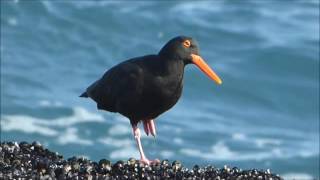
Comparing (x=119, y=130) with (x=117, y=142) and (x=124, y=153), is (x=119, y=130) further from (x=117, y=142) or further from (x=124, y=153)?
(x=124, y=153)

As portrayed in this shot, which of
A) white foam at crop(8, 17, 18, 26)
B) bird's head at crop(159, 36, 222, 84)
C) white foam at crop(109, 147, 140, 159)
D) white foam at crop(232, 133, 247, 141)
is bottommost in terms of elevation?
bird's head at crop(159, 36, 222, 84)

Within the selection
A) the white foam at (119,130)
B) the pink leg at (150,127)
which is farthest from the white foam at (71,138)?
the pink leg at (150,127)

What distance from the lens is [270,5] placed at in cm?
3119

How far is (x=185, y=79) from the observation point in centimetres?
2466

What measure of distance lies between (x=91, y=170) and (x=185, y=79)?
51.8 ft

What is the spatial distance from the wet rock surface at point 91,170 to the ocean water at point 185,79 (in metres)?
11.6

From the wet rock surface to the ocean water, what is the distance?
38.0 feet

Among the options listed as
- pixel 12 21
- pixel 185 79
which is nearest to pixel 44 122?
pixel 185 79

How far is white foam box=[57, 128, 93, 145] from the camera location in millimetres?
21688

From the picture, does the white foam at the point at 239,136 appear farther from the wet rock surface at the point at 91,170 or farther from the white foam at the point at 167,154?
the wet rock surface at the point at 91,170

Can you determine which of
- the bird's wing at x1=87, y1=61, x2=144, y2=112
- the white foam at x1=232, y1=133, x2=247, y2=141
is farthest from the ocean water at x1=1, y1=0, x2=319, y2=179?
the bird's wing at x1=87, y1=61, x2=144, y2=112

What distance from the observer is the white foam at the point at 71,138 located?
21.7 meters

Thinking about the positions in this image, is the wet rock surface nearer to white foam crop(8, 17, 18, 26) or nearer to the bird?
the bird

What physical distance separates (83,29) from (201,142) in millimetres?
7435
